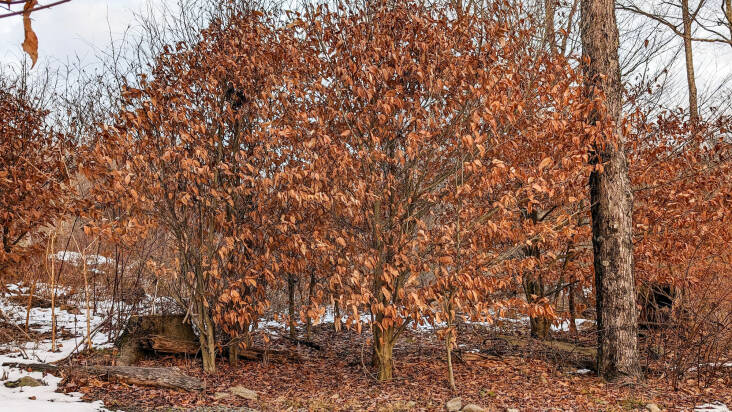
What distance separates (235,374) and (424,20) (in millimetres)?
4998

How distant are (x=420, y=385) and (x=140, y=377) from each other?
3.19 m

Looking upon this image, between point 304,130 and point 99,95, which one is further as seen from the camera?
point 99,95

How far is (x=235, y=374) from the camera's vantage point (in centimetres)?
671

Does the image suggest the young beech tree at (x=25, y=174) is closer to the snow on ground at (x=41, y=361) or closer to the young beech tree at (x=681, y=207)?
the snow on ground at (x=41, y=361)

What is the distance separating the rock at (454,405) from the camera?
17.0 feet

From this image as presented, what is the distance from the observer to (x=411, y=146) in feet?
17.8

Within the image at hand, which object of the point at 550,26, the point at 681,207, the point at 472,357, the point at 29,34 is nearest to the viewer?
the point at 29,34

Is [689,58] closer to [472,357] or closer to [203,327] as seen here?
[472,357]

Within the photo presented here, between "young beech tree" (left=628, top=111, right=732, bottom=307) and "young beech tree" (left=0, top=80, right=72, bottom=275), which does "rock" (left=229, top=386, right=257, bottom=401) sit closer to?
"young beech tree" (left=0, top=80, right=72, bottom=275)

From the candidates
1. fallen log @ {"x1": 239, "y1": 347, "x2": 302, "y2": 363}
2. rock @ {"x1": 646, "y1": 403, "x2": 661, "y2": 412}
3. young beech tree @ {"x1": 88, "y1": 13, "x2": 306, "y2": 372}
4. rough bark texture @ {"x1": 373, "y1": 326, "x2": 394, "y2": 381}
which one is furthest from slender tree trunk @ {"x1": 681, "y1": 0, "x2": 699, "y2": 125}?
fallen log @ {"x1": 239, "y1": 347, "x2": 302, "y2": 363}

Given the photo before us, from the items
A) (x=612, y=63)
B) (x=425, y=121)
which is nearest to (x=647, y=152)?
(x=612, y=63)

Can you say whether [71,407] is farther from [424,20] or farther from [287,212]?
[424,20]

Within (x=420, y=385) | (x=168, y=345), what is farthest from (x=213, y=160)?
(x=420, y=385)

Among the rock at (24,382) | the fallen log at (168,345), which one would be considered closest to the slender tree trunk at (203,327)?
the fallen log at (168,345)
